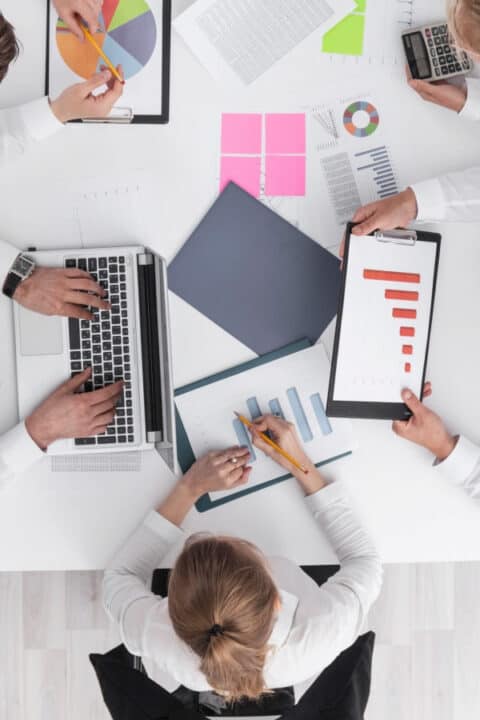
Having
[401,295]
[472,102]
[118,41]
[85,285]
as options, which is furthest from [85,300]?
[472,102]

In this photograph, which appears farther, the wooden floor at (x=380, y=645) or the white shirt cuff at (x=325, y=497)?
the wooden floor at (x=380, y=645)

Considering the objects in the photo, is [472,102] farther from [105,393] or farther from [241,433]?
[105,393]

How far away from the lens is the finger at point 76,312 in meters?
1.25

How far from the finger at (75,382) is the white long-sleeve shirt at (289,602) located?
0.29m

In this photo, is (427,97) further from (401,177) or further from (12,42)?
(12,42)

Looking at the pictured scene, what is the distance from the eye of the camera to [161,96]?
4.14 ft

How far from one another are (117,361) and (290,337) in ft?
1.11

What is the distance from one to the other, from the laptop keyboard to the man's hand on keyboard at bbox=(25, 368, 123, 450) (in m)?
0.02

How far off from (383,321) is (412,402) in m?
0.16

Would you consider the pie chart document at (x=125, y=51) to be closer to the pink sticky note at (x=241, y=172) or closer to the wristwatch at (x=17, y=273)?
the pink sticky note at (x=241, y=172)

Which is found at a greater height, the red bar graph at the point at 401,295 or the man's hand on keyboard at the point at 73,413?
the red bar graph at the point at 401,295

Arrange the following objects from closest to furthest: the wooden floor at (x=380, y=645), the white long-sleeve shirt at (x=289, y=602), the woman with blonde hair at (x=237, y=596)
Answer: the woman with blonde hair at (x=237, y=596)
the white long-sleeve shirt at (x=289, y=602)
the wooden floor at (x=380, y=645)

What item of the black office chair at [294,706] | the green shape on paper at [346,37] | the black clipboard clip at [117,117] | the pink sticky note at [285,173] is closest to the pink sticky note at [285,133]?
the pink sticky note at [285,173]

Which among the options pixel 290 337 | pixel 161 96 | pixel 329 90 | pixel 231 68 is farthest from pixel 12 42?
pixel 290 337
